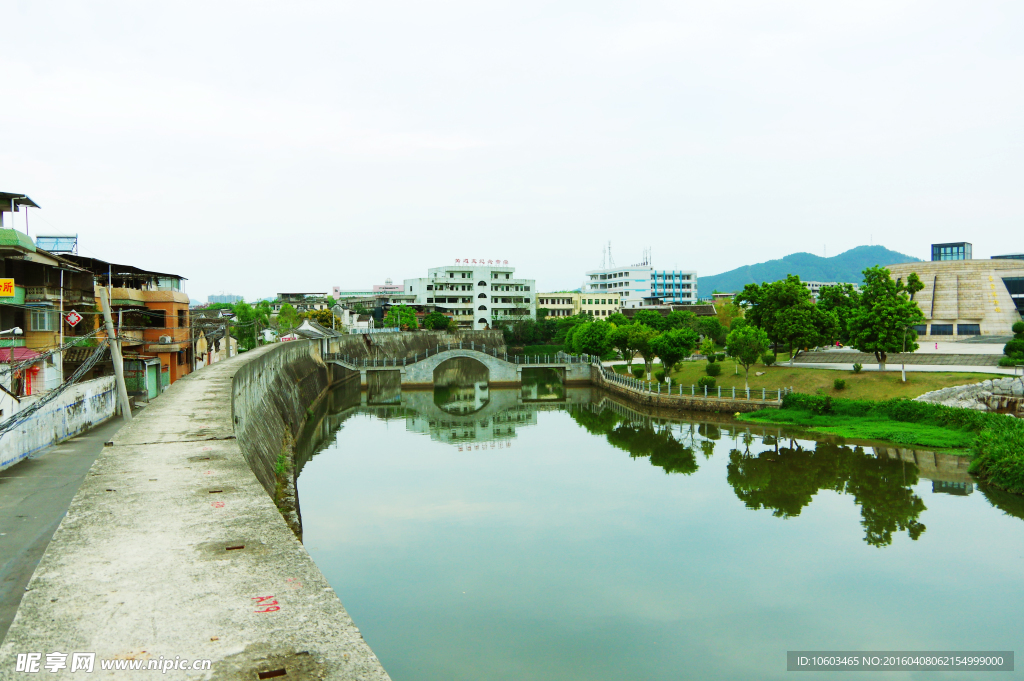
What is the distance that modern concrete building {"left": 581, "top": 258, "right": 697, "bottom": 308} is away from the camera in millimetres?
123625

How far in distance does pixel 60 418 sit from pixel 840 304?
48.7m

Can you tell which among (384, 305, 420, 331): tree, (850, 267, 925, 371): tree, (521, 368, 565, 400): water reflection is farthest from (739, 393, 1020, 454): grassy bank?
(384, 305, 420, 331): tree

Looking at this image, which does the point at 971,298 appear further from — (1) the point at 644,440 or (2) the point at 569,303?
(2) the point at 569,303

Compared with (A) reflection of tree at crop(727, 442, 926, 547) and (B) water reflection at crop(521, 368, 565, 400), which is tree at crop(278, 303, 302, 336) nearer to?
(B) water reflection at crop(521, 368, 565, 400)

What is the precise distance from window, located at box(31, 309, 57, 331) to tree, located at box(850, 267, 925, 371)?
4361 cm

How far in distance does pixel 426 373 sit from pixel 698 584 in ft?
146

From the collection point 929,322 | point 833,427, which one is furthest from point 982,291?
point 833,427

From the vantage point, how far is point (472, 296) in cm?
10088

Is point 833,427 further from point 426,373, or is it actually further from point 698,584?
point 426,373

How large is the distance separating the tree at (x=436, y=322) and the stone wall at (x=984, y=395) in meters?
65.7

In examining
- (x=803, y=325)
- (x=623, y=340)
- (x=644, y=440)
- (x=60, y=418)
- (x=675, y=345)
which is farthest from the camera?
(x=623, y=340)

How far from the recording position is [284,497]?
20.5 metres

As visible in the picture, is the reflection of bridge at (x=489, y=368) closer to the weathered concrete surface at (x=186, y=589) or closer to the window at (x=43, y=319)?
the window at (x=43, y=319)

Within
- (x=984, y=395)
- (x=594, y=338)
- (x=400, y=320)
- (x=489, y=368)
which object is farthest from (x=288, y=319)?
(x=984, y=395)
